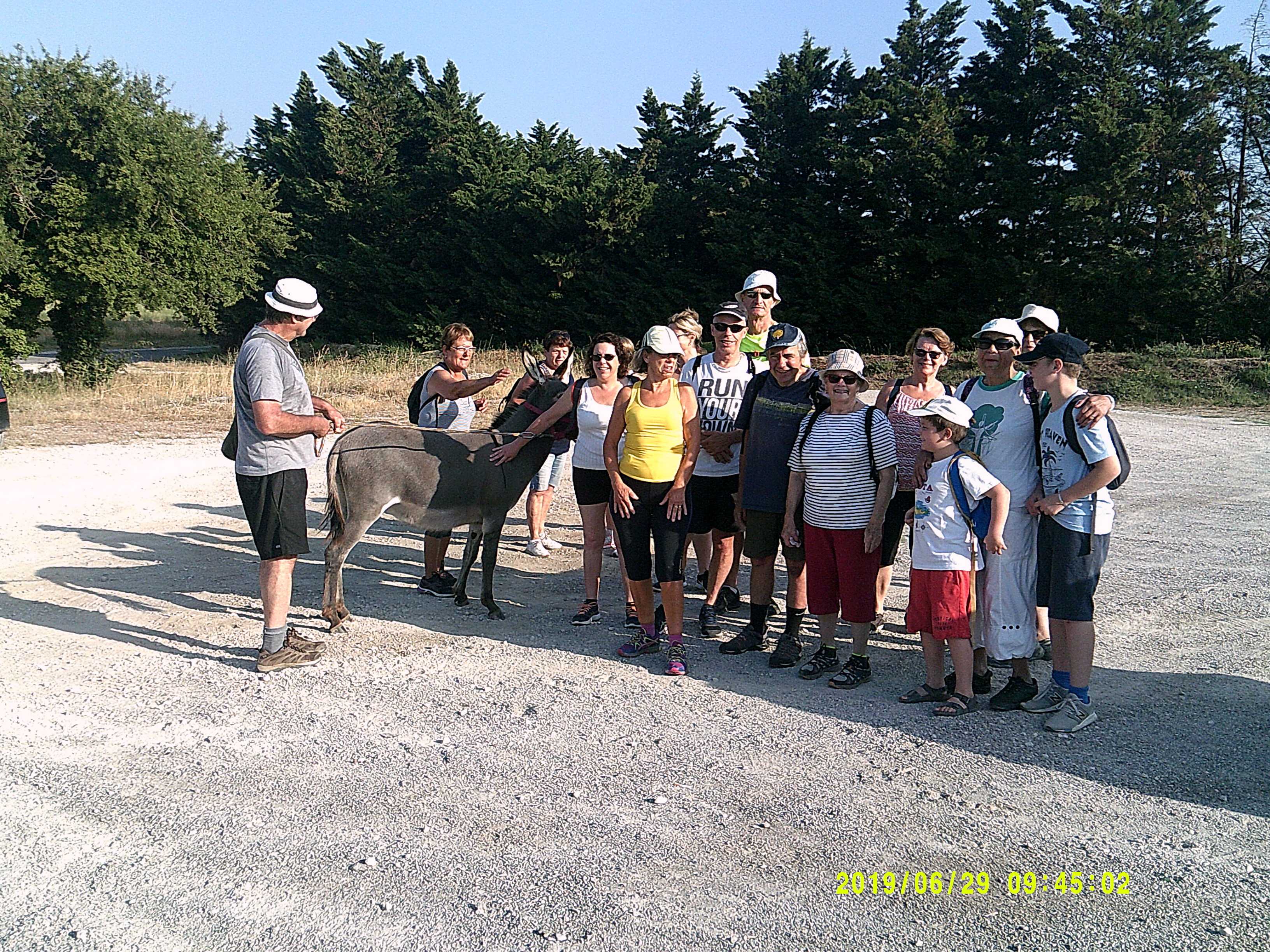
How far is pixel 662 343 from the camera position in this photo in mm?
5629

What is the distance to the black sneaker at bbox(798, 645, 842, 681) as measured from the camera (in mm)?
5586

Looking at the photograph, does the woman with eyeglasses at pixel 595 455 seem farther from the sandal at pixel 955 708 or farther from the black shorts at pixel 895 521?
the sandal at pixel 955 708

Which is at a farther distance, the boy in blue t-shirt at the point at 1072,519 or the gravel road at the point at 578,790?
the boy in blue t-shirt at the point at 1072,519

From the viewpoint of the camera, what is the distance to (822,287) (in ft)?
101

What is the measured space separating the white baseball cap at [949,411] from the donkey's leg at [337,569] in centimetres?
371

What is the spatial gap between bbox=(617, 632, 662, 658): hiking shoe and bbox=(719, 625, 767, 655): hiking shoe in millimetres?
436

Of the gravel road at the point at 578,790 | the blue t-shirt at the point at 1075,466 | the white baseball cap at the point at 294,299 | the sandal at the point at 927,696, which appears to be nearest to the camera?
the gravel road at the point at 578,790

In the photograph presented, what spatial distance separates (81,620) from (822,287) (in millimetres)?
27036

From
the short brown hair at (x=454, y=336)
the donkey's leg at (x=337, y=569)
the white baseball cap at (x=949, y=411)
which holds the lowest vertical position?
the donkey's leg at (x=337, y=569)

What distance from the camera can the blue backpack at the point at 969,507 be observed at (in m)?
5.00

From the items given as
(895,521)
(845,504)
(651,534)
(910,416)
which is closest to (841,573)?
(845,504)

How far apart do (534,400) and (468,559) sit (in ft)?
4.31

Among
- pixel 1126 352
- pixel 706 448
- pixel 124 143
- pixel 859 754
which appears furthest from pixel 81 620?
pixel 1126 352

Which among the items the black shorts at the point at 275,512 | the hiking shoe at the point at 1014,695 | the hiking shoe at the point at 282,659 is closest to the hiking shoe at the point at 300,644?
the hiking shoe at the point at 282,659
